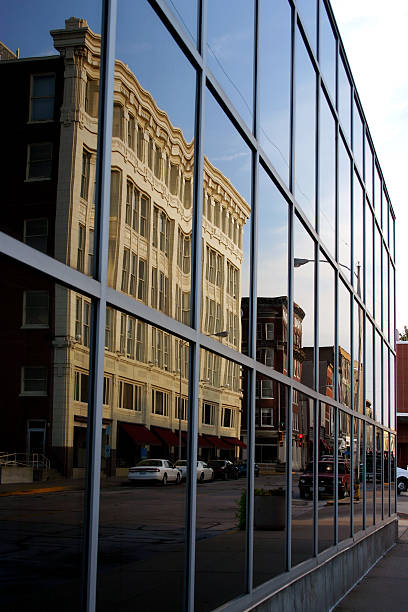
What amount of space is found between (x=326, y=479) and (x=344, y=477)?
92.8 inches

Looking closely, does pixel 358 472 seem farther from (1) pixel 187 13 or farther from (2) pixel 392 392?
(1) pixel 187 13

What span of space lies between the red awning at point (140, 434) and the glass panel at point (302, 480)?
14.1 feet

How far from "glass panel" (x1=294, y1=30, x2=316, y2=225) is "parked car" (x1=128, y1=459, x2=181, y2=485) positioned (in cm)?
525

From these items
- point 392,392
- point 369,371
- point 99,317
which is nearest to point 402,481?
point 392,392

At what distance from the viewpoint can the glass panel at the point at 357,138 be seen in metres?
15.9

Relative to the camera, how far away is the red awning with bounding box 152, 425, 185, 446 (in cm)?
536

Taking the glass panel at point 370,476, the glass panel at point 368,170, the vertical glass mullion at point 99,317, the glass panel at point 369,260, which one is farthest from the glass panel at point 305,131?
the glass panel at point 370,476

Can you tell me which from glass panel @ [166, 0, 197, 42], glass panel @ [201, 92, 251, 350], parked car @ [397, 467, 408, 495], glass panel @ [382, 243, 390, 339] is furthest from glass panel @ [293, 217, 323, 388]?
parked car @ [397, 467, 408, 495]

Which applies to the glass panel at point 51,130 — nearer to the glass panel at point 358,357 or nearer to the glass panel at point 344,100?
the glass panel at point 344,100

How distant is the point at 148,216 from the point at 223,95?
1.97 meters

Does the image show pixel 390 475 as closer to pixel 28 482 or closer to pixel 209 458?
pixel 209 458

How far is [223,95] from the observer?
696 cm

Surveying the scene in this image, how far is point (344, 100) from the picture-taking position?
14.8 meters

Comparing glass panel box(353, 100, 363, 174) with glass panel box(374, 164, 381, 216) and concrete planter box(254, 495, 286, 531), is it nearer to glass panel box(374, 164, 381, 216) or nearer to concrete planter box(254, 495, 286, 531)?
glass panel box(374, 164, 381, 216)
